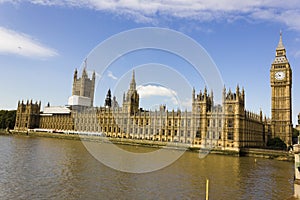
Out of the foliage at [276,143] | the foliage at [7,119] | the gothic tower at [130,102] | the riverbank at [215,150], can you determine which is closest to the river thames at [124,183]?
the riverbank at [215,150]

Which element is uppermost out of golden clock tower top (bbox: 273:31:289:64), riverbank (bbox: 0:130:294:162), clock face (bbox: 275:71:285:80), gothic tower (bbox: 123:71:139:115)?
golden clock tower top (bbox: 273:31:289:64)

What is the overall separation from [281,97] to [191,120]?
38603mm

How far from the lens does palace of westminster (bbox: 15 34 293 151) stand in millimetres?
63719

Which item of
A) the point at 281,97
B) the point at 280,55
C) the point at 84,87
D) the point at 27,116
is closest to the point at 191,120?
the point at 281,97

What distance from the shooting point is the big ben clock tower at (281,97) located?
86.8 metres

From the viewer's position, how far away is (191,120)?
70.2m

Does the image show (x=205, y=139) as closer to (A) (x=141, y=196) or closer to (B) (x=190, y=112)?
(B) (x=190, y=112)

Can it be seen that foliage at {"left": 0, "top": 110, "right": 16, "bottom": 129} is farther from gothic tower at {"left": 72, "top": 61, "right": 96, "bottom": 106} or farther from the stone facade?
the stone facade

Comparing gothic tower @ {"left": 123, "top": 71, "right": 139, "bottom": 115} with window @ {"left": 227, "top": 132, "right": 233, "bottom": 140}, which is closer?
window @ {"left": 227, "top": 132, "right": 233, "bottom": 140}

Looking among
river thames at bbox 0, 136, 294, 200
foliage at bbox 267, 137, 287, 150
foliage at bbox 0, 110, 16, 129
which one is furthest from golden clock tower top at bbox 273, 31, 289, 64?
foliage at bbox 0, 110, 16, 129

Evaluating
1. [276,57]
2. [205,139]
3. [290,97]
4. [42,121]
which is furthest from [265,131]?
[42,121]

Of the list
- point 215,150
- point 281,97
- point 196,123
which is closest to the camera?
point 215,150

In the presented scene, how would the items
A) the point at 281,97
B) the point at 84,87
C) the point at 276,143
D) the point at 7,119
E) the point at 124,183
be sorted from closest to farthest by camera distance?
the point at 124,183
the point at 276,143
the point at 281,97
the point at 7,119
the point at 84,87

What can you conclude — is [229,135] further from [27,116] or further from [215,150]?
[27,116]
